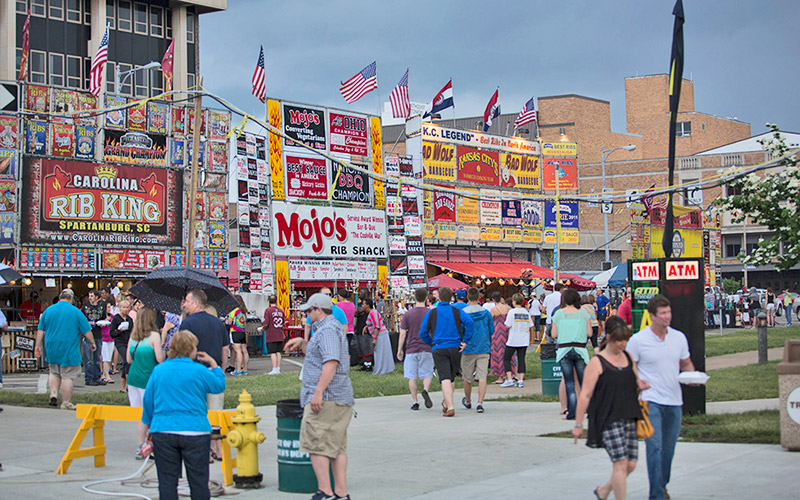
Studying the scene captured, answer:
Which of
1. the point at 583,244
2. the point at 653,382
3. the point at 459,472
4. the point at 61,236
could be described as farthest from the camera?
the point at 583,244

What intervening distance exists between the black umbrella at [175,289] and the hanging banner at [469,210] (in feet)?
87.8

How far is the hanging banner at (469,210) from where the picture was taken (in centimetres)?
3806

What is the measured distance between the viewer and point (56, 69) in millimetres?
52969

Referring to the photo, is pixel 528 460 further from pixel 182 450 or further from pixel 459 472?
pixel 182 450

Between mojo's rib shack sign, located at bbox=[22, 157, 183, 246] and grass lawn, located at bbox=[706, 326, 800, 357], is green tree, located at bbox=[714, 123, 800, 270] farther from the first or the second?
mojo's rib shack sign, located at bbox=[22, 157, 183, 246]

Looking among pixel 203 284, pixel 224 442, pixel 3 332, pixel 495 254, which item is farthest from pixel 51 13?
pixel 224 442

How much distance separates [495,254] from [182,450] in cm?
3419

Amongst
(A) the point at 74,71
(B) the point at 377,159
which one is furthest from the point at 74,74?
(B) the point at 377,159

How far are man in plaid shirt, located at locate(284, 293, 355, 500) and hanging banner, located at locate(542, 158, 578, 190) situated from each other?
35490 mm

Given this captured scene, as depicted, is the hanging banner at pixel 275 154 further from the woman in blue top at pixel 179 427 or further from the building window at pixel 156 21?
the building window at pixel 156 21

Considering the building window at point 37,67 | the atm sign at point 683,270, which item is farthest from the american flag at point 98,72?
the building window at point 37,67

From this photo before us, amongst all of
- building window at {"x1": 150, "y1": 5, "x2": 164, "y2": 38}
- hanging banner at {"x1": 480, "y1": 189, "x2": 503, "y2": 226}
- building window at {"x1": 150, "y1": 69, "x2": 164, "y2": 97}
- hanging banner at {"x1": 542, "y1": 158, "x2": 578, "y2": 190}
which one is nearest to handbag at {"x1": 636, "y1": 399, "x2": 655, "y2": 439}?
hanging banner at {"x1": 480, "y1": 189, "x2": 503, "y2": 226}

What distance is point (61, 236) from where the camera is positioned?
2594cm

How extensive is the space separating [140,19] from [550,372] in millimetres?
48651
